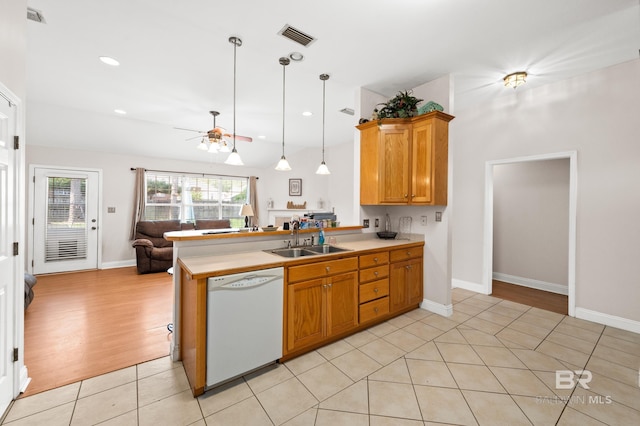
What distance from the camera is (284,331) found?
2.26 meters

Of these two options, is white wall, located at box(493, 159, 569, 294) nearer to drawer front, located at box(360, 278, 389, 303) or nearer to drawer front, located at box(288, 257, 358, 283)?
drawer front, located at box(360, 278, 389, 303)

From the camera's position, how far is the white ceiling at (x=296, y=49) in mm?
2172

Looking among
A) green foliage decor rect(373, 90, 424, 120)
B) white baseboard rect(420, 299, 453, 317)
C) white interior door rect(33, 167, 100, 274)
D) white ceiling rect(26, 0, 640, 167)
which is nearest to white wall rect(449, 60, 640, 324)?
white ceiling rect(26, 0, 640, 167)

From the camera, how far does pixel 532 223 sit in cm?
446

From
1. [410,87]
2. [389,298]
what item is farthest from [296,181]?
[389,298]

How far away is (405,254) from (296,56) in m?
2.64

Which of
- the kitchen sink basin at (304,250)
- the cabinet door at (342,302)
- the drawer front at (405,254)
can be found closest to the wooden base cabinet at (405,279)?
the drawer front at (405,254)

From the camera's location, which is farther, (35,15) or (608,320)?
(608,320)

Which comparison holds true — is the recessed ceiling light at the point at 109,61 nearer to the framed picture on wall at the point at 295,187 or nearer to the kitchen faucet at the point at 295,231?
the kitchen faucet at the point at 295,231

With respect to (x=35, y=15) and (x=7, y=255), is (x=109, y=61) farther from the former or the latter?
(x=7, y=255)

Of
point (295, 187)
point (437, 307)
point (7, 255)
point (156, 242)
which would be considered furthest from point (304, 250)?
point (295, 187)

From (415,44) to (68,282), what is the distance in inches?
254

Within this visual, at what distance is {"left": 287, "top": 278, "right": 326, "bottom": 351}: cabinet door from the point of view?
2.29 meters

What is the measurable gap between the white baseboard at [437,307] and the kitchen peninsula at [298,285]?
0.44 meters
